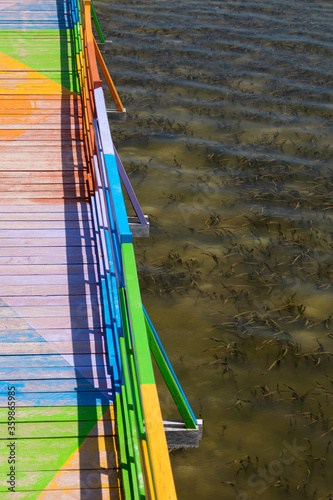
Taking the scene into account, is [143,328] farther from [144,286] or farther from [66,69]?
[66,69]

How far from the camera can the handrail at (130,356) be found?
2.33m

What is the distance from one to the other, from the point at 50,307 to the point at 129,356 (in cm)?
128

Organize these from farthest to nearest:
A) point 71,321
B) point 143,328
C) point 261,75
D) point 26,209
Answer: point 261,75, point 26,209, point 71,321, point 143,328

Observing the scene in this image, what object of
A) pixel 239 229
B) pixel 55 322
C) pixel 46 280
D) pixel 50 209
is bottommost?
pixel 239 229

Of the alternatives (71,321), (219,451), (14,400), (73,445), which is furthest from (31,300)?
(219,451)

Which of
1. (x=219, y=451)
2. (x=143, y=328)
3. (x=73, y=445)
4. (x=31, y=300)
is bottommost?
(x=219, y=451)

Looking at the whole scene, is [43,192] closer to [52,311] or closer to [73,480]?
[52,311]

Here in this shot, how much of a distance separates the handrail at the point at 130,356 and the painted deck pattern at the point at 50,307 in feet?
0.55

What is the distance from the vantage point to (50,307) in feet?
14.3

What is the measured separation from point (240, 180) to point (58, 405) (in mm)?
4658

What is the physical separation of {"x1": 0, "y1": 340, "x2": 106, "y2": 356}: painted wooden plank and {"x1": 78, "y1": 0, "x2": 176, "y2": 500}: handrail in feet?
0.42

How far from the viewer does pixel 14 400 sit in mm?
3713

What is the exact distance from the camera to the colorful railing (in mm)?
2369

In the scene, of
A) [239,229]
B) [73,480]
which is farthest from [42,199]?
[73,480]
